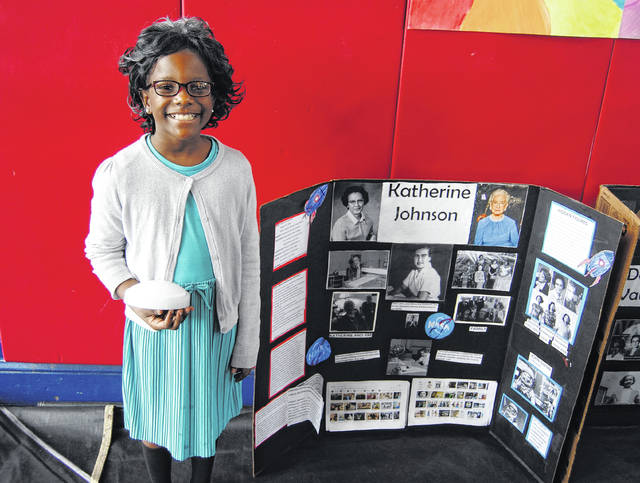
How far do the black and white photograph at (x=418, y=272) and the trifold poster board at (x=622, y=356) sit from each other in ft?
1.97

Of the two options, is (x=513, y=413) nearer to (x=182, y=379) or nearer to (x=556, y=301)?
Answer: (x=556, y=301)

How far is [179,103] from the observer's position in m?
1.40

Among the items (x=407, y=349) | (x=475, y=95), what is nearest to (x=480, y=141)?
(x=475, y=95)

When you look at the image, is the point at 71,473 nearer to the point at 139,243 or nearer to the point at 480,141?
the point at 139,243

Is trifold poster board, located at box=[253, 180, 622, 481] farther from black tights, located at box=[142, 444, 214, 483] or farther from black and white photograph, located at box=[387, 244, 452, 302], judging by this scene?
black tights, located at box=[142, 444, 214, 483]

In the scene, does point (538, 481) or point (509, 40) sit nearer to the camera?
point (509, 40)

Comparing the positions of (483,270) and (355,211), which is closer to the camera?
(355,211)

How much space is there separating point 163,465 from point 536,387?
1.34 metres

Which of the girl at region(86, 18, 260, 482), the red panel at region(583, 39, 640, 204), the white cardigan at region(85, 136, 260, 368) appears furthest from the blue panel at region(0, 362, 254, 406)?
the red panel at region(583, 39, 640, 204)

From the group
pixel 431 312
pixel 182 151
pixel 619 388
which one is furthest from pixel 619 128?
pixel 182 151

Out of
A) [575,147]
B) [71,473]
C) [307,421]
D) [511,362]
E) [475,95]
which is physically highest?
[475,95]

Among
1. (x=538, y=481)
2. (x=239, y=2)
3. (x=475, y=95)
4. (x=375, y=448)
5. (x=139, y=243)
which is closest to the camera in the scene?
(x=139, y=243)

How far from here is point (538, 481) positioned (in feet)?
7.19

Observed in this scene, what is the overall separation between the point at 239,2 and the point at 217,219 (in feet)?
2.73
